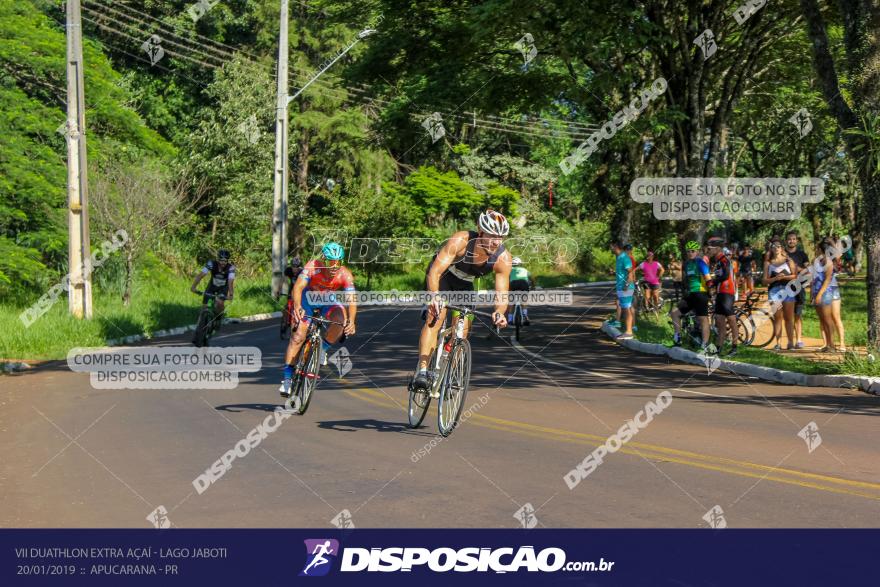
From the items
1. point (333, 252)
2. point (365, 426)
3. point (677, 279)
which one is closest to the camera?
point (365, 426)

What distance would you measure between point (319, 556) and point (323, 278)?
20.4 ft

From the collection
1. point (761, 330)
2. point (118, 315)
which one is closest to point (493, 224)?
point (761, 330)

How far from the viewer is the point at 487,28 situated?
2192 cm

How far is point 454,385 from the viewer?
10.6 metres

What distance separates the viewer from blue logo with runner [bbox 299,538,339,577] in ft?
20.4

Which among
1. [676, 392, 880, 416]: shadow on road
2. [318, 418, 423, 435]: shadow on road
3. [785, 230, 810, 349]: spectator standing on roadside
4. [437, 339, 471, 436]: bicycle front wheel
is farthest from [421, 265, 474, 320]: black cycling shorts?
[785, 230, 810, 349]: spectator standing on roadside

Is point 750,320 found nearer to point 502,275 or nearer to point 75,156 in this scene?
point 502,275

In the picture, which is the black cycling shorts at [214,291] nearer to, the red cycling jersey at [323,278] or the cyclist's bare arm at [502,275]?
the red cycling jersey at [323,278]

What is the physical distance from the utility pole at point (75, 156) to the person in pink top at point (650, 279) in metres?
13.7

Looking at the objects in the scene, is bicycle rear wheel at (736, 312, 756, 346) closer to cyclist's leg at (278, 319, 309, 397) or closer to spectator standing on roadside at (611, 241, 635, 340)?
spectator standing on roadside at (611, 241, 635, 340)

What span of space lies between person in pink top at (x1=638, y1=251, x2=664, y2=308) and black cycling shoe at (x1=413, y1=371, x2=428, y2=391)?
18.0 meters

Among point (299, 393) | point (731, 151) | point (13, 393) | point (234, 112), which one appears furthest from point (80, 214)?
point (731, 151)

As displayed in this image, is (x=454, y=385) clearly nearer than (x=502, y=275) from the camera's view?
Yes

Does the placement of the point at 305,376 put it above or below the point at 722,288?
below
